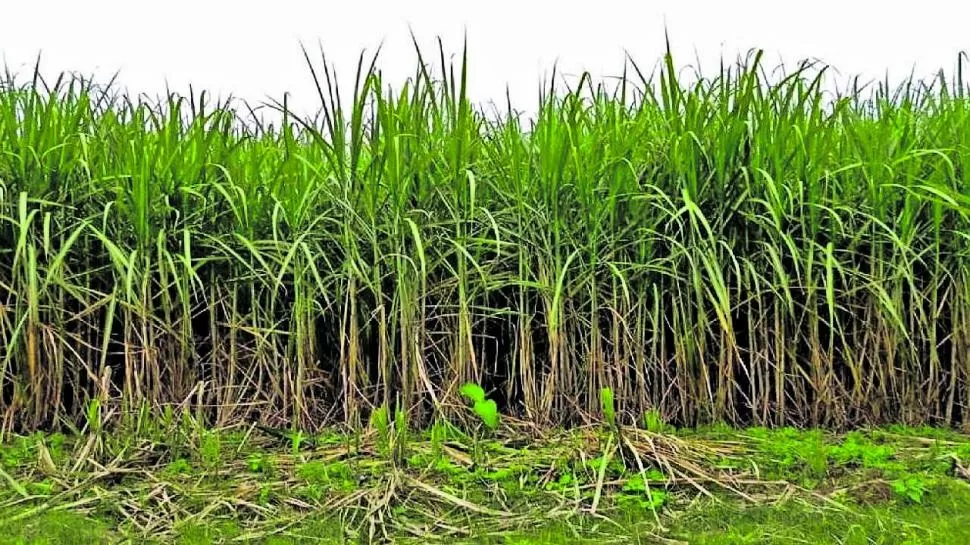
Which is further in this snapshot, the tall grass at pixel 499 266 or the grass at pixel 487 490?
the tall grass at pixel 499 266

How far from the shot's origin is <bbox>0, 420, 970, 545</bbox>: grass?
1594mm

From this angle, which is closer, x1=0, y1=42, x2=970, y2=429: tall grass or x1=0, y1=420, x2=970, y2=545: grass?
x1=0, y1=420, x2=970, y2=545: grass

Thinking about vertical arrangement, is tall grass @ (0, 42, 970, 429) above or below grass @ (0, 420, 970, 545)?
above

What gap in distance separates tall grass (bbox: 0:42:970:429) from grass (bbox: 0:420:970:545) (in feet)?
0.65

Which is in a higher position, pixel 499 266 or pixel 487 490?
pixel 499 266

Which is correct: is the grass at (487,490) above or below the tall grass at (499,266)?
below

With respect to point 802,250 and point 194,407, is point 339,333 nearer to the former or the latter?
point 194,407

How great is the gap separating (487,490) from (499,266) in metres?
0.75

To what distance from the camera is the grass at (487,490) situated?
1594mm

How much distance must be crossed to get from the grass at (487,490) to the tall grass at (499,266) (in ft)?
0.65

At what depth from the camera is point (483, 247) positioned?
7.36ft

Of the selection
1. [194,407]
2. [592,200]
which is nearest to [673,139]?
[592,200]

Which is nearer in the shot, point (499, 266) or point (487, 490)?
point (487, 490)

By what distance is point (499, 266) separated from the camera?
2326mm
